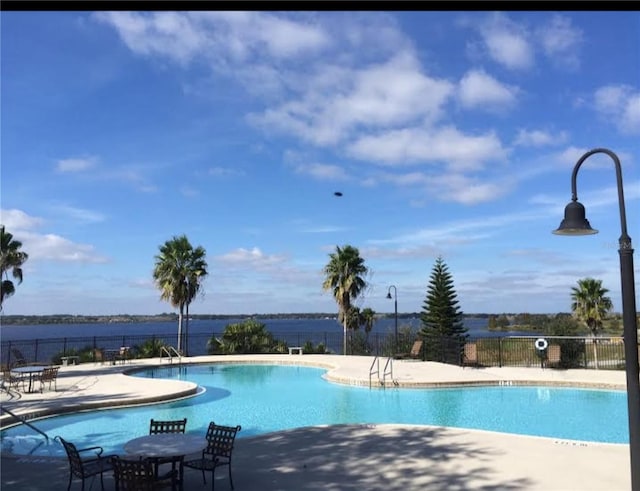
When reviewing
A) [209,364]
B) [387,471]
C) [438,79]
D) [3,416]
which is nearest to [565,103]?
[438,79]

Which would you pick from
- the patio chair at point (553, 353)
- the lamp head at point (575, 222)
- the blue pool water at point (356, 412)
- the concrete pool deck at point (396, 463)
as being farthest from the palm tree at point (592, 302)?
the lamp head at point (575, 222)

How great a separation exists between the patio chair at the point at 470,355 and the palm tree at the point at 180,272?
1187 centimetres

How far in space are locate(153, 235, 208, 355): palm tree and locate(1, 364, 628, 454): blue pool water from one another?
27.5 feet

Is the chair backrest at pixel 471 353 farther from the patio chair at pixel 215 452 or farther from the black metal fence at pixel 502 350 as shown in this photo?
the patio chair at pixel 215 452

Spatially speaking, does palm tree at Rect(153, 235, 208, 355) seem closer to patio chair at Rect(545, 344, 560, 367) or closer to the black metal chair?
patio chair at Rect(545, 344, 560, 367)

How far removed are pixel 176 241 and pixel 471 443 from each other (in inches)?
718

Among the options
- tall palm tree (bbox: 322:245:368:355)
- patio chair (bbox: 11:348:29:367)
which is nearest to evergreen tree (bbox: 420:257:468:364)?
tall palm tree (bbox: 322:245:368:355)

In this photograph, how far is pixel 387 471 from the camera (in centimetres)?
673

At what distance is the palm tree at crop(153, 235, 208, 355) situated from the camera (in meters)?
23.3

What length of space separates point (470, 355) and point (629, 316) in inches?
564

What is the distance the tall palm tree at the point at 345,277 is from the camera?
24.7 metres

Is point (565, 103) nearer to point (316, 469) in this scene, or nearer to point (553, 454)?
point (553, 454)

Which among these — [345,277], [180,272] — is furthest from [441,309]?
[180,272]

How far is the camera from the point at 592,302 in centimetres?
2216
